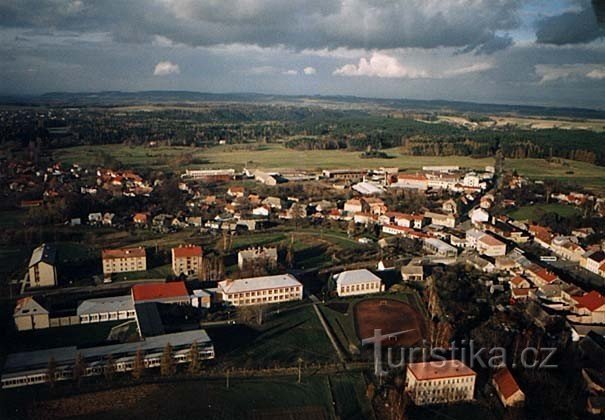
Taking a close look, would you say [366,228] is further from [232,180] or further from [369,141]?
[369,141]

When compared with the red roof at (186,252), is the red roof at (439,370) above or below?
below

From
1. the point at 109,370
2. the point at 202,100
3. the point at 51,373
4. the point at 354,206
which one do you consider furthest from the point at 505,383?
the point at 202,100

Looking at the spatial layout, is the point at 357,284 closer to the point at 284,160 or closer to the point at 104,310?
the point at 104,310

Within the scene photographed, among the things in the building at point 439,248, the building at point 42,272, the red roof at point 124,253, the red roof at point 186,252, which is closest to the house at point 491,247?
the building at point 439,248

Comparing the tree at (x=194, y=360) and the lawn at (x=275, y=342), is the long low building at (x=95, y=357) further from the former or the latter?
the lawn at (x=275, y=342)

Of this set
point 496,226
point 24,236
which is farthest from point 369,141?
point 24,236

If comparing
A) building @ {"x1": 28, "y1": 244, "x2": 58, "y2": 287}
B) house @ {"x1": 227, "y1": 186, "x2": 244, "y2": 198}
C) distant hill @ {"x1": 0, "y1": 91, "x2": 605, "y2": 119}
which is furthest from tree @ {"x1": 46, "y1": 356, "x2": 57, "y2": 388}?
house @ {"x1": 227, "y1": 186, "x2": 244, "y2": 198}
